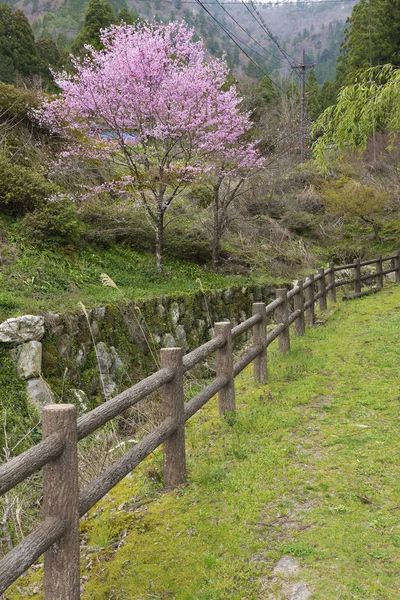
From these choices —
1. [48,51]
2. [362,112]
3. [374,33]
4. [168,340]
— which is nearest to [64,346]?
[168,340]

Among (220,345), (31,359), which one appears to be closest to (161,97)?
(31,359)

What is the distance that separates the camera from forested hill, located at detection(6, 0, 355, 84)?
61.8 m

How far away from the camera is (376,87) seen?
7086mm

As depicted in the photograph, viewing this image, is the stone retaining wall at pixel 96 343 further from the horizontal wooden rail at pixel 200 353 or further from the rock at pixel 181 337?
the horizontal wooden rail at pixel 200 353

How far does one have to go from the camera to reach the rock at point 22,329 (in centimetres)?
661

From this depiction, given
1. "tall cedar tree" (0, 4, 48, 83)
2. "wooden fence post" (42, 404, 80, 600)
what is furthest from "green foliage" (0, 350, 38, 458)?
"tall cedar tree" (0, 4, 48, 83)

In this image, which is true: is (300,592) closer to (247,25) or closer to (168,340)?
(168,340)

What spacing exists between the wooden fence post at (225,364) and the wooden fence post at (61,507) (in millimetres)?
2675

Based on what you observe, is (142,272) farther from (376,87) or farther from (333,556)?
(333,556)

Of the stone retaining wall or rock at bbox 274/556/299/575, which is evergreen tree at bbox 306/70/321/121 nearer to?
the stone retaining wall

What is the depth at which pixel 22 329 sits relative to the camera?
6.78 metres

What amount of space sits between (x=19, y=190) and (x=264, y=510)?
954 cm

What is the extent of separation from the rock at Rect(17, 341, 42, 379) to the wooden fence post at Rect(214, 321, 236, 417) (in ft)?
9.73

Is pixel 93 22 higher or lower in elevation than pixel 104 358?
higher
